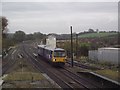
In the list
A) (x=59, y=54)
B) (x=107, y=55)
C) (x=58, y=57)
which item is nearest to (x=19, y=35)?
(x=107, y=55)

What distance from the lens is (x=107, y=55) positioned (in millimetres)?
41312

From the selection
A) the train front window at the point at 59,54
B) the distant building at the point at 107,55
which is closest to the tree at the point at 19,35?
the distant building at the point at 107,55

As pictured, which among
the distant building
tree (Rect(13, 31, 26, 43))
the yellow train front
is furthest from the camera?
tree (Rect(13, 31, 26, 43))

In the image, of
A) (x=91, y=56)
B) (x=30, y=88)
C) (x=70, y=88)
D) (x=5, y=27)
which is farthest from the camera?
(x=5, y=27)

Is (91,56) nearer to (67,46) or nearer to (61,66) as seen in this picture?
(61,66)

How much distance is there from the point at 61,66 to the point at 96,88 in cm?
1949

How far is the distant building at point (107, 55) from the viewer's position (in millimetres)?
37741

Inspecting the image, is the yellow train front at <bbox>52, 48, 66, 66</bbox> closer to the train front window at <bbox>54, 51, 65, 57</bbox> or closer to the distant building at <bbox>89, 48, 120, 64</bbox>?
the train front window at <bbox>54, 51, 65, 57</bbox>

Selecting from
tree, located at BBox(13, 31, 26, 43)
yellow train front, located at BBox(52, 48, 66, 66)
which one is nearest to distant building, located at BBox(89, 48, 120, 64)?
yellow train front, located at BBox(52, 48, 66, 66)

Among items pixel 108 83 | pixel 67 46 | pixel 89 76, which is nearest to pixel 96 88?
pixel 108 83

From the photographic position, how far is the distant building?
124ft

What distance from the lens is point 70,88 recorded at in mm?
20062

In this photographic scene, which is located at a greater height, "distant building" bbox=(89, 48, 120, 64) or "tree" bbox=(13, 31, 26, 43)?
"tree" bbox=(13, 31, 26, 43)

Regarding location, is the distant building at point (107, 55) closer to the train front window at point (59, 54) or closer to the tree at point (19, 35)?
the train front window at point (59, 54)
